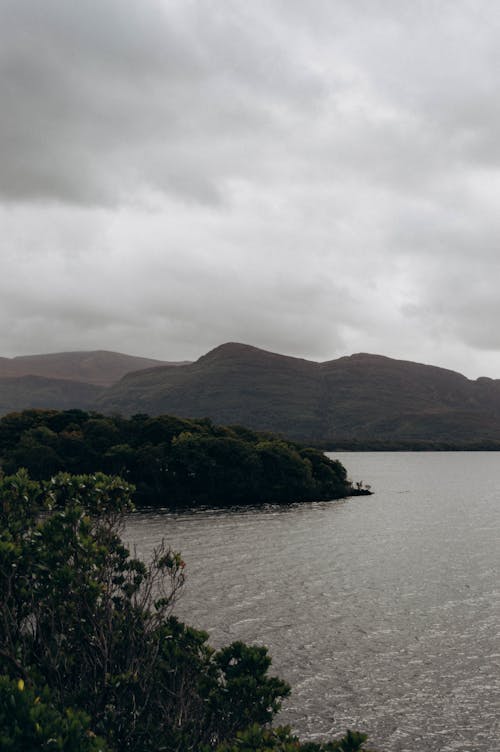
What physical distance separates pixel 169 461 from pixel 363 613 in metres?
81.4

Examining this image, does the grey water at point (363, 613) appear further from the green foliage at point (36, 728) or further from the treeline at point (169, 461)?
the treeline at point (169, 461)

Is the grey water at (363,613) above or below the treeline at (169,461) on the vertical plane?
below

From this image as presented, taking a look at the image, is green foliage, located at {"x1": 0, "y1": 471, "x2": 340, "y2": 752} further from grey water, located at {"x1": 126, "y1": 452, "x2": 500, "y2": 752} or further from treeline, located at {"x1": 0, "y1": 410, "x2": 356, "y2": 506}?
treeline, located at {"x1": 0, "y1": 410, "x2": 356, "y2": 506}

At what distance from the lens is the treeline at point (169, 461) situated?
125m

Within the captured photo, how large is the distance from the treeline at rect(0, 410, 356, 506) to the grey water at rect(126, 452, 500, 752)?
23.8 m

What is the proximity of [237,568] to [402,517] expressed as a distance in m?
57.7

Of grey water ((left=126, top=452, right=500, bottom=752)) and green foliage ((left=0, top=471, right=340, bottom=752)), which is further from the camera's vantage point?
grey water ((left=126, top=452, right=500, bottom=752))

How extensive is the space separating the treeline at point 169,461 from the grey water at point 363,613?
2381 centimetres

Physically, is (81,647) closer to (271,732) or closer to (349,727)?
(271,732)

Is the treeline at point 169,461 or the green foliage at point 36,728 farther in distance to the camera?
the treeline at point 169,461

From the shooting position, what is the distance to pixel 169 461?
12619cm

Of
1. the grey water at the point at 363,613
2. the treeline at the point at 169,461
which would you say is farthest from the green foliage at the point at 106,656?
the treeline at the point at 169,461

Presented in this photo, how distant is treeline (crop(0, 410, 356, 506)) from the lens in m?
125

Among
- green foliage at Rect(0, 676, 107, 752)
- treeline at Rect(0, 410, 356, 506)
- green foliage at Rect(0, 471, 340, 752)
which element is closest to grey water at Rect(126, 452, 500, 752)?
green foliage at Rect(0, 471, 340, 752)
